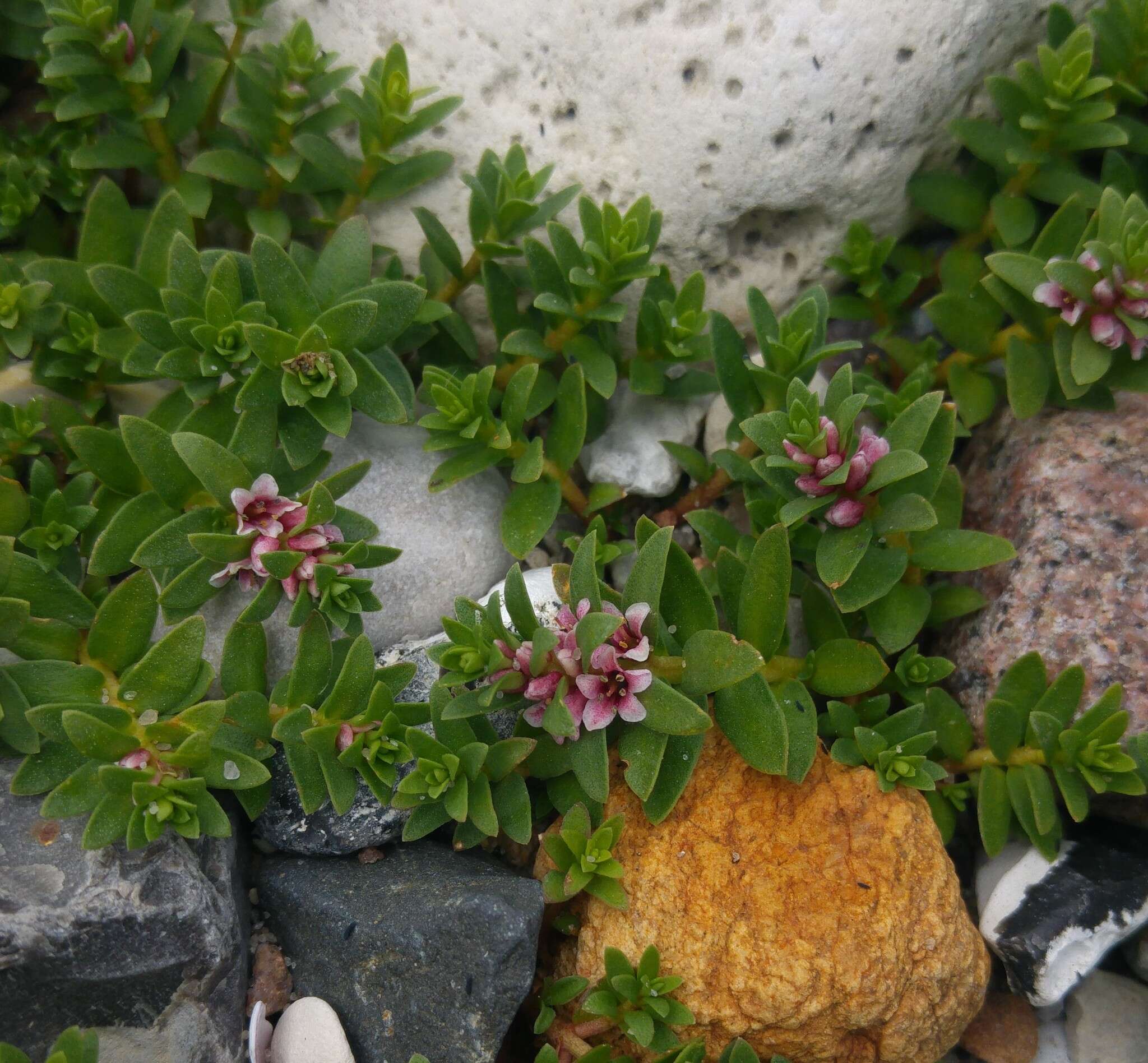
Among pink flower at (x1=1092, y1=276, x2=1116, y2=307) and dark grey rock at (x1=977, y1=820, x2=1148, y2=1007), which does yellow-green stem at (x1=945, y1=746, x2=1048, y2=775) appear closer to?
dark grey rock at (x1=977, y1=820, x2=1148, y2=1007)

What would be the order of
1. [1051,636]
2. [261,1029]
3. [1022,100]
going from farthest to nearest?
[1022,100] < [1051,636] < [261,1029]

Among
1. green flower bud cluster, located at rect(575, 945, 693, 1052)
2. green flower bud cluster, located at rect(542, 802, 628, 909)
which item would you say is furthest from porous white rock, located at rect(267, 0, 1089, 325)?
green flower bud cluster, located at rect(575, 945, 693, 1052)

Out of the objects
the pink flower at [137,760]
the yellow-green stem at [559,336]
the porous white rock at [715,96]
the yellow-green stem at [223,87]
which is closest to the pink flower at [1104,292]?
the porous white rock at [715,96]

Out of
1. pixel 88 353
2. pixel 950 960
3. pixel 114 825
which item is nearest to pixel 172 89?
pixel 88 353

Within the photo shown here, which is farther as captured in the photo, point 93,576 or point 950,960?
point 93,576

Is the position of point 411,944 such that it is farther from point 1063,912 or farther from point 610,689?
point 1063,912

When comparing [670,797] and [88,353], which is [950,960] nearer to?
[670,797]
